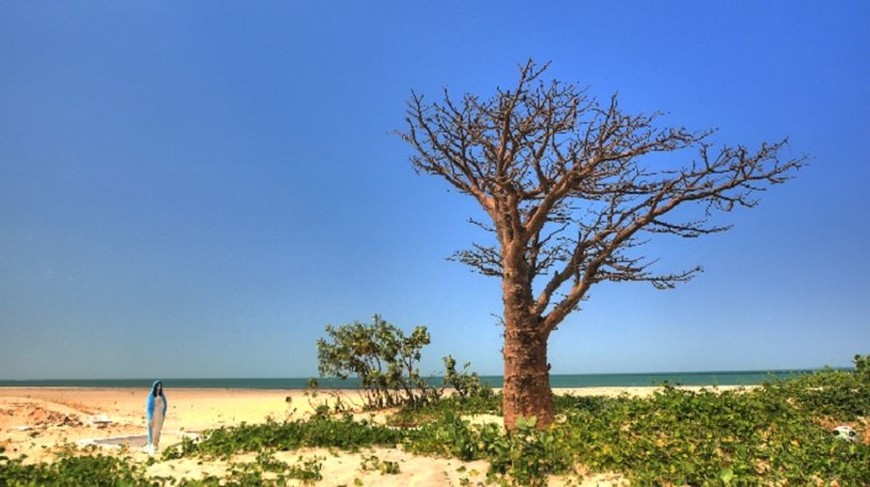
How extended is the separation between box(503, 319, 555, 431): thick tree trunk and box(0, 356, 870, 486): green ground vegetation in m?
0.94

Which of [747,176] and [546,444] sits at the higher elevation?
[747,176]

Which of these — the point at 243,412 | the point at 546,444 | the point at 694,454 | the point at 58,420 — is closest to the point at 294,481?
the point at 546,444

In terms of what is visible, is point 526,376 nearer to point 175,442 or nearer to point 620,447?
point 620,447

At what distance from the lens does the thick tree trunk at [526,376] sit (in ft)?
38.9

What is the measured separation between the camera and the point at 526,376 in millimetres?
11938

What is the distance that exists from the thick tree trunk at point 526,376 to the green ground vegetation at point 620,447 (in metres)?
0.94

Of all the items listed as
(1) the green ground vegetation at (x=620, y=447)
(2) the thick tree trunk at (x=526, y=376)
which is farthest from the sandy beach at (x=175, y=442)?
(2) the thick tree trunk at (x=526, y=376)

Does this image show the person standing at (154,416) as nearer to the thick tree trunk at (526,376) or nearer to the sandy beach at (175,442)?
the sandy beach at (175,442)

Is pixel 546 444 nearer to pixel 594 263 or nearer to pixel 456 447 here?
pixel 456 447

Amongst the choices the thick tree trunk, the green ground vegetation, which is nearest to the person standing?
the green ground vegetation

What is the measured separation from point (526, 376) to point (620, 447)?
3412mm

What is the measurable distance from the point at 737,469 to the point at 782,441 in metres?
2.13

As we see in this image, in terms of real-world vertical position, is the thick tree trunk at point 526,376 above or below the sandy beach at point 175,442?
above

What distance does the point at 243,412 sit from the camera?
2536 centimetres
